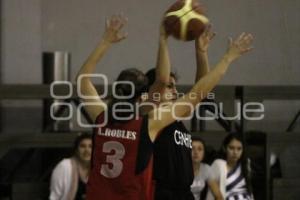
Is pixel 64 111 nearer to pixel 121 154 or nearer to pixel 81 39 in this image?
pixel 81 39

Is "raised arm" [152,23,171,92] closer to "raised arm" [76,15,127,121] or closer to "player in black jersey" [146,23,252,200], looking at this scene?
"player in black jersey" [146,23,252,200]

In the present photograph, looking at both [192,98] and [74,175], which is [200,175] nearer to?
[74,175]

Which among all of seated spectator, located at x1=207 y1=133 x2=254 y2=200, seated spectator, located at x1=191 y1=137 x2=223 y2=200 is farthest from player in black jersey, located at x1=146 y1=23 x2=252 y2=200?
seated spectator, located at x1=207 y1=133 x2=254 y2=200

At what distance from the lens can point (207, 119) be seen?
705 cm

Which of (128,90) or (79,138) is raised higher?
(128,90)

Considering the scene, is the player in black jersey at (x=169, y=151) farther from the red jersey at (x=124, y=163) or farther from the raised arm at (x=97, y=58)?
the raised arm at (x=97, y=58)

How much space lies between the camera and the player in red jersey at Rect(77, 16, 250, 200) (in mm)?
3250

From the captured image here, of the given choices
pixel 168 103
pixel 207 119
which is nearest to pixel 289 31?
pixel 207 119

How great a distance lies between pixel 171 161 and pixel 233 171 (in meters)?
2.92

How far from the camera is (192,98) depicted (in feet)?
10.9

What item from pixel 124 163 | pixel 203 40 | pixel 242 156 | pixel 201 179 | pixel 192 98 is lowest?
pixel 201 179

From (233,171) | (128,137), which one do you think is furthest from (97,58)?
(233,171)

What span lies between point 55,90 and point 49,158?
2.99ft

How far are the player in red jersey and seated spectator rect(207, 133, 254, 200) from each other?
2772 millimetres
